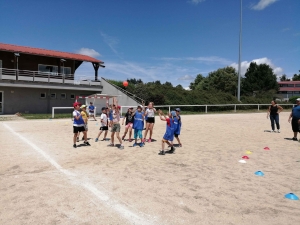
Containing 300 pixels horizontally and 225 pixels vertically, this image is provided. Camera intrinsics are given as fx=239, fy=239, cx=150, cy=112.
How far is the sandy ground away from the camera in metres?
3.73

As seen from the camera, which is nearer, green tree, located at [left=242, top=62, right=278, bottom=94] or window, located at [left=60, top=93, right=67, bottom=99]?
window, located at [left=60, top=93, right=67, bottom=99]

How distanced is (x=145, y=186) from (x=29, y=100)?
82.4 ft

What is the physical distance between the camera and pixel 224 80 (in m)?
63.7

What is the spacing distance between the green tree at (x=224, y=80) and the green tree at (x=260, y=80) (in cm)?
329

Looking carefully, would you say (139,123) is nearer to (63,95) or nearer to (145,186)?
(145,186)

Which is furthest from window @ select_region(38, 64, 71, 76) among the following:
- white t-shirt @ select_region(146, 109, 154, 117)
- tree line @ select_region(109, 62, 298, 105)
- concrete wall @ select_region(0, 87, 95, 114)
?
white t-shirt @ select_region(146, 109, 154, 117)

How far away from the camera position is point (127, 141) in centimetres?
1051

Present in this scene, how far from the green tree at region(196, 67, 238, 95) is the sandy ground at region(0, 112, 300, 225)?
189 feet

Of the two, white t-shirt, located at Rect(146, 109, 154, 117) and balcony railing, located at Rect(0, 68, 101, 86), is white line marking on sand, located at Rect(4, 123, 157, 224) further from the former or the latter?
balcony railing, located at Rect(0, 68, 101, 86)

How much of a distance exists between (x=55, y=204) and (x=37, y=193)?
70cm

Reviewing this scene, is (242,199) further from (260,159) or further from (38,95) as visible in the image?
(38,95)

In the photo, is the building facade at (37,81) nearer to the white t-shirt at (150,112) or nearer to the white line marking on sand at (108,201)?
the white t-shirt at (150,112)

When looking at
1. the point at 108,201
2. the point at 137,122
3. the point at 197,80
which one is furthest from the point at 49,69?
the point at 197,80

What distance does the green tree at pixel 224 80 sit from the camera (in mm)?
63094
